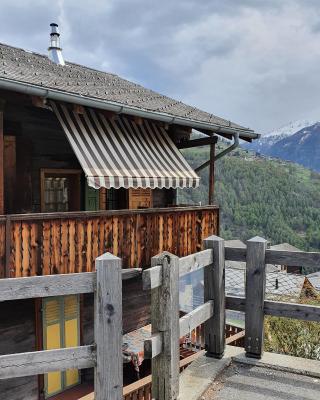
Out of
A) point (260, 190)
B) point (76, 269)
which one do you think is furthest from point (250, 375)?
point (260, 190)

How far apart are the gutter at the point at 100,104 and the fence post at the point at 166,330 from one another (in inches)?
165

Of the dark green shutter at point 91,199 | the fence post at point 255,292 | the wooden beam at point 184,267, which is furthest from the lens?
the dark green shutter at point 91,199

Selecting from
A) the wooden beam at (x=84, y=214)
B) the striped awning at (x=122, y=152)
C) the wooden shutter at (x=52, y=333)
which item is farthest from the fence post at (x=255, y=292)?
the wooden shutter at (x=52, y=333)

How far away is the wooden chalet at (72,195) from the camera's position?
6.88m

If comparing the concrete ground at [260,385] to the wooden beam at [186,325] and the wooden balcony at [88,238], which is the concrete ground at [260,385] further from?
the wooden balcony at [88,238]

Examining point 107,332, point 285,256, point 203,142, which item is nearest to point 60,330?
point 203,142

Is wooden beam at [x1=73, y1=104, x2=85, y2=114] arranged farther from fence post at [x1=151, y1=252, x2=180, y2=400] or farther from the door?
fence post at [x1=151, y1=252, x2=180, y2=400]

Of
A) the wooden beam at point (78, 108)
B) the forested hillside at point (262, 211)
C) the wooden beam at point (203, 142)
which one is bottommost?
the forested hillside at point (262, 211)

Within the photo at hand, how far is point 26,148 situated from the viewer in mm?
9219

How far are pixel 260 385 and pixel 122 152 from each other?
5685 millimetres

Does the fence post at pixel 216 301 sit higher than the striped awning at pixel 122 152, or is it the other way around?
the striped awning at pixel 122 152

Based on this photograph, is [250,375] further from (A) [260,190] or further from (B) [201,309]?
(A) [260,190]

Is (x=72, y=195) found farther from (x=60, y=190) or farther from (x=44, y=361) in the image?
(x=44, y=361)

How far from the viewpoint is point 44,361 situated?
3357 millimetres
